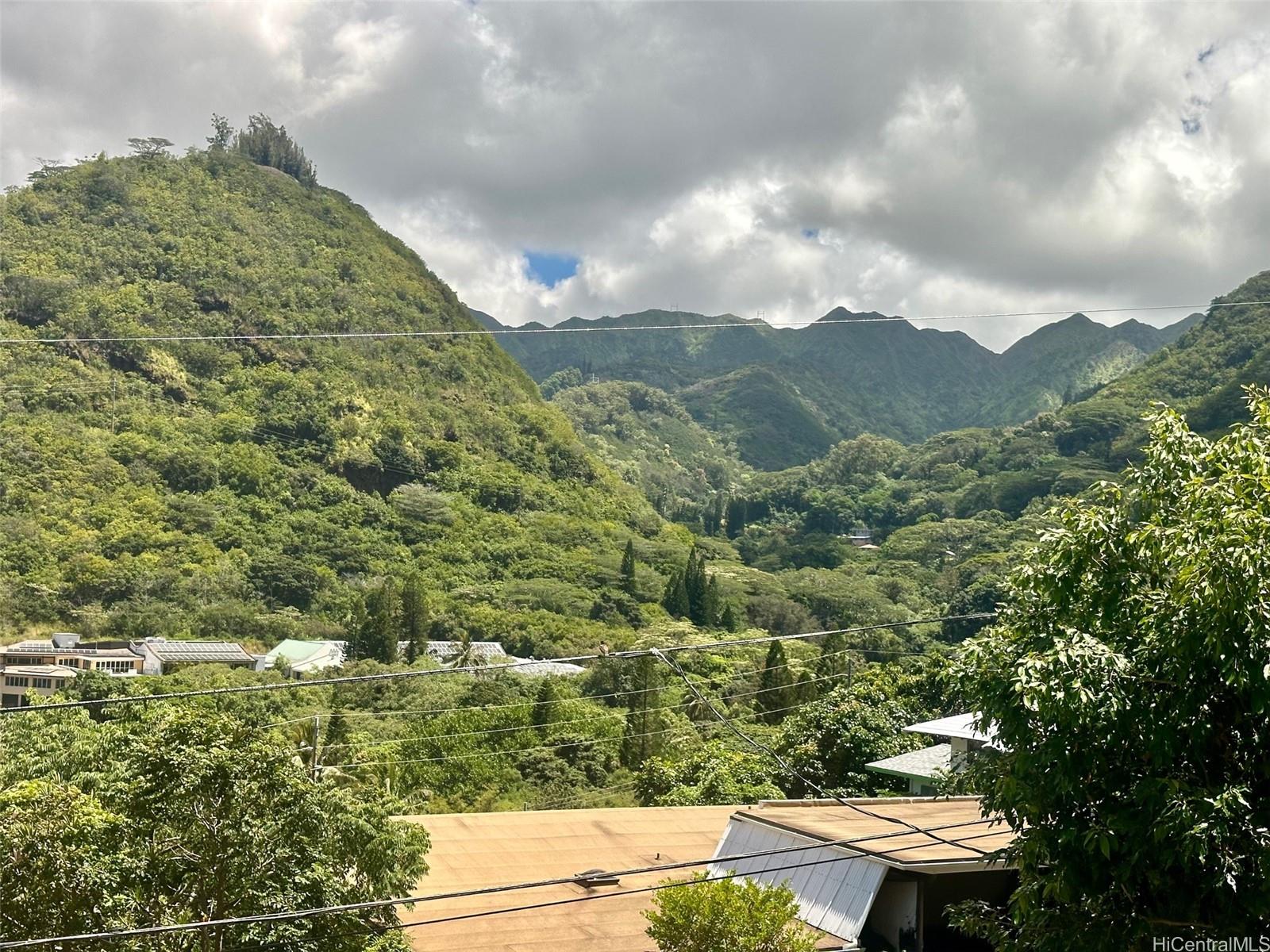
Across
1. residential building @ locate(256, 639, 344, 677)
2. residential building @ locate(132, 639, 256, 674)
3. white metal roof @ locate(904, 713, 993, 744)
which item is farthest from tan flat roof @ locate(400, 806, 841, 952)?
residential building @ locate(256, 639, 344, 677)

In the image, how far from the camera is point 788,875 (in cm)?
1066

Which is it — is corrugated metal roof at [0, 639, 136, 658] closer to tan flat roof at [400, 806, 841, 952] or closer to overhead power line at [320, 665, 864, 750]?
overhead power line at [320, 665, 864, 750]

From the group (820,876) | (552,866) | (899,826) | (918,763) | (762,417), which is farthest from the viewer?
(762,417)

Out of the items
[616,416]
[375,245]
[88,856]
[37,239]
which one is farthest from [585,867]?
[616,416]

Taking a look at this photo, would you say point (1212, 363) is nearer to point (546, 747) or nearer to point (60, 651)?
point (546, 747)

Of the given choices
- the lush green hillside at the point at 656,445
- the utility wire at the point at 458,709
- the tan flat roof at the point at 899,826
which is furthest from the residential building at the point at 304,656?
the lush green hillside at the point at 656,445

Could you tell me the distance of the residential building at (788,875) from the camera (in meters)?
9.84

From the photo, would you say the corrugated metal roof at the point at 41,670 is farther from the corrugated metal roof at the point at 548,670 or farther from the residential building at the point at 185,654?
the corrugated metal roof at the point at 548,670

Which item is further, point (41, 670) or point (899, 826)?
point (41, 670)

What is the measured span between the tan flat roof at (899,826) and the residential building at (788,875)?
23mm

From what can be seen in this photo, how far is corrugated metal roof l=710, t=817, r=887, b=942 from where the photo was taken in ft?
32.0

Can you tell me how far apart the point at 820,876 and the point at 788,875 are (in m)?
0.42

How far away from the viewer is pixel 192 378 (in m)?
70.6

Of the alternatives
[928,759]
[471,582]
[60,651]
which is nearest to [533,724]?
[928,759]
